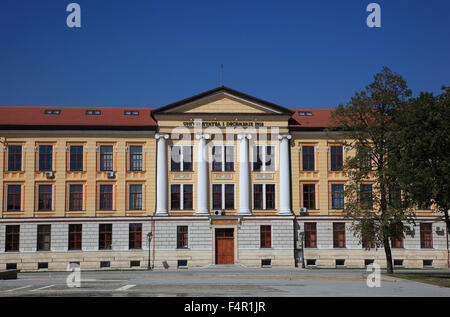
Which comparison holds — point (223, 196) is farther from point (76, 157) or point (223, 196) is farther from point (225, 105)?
point (76, 157)

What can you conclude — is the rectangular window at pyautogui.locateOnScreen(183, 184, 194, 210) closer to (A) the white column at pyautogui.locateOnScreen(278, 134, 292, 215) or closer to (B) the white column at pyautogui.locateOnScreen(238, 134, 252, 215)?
(B) the white column at pyautogui.locateOnScreen(238, 134, 252, 215)

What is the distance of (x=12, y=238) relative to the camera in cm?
4619

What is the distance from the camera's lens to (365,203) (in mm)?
38938

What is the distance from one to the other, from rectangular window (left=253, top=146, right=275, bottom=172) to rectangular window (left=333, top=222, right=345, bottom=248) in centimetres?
751

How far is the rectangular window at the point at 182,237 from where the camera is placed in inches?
1829

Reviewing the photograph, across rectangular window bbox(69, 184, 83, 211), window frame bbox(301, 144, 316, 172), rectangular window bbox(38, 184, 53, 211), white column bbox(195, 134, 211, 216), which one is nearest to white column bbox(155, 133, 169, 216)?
white column bbox(195, 134, 211, 216)

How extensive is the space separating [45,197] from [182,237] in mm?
12231

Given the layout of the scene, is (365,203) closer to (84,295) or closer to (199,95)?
(199,95)

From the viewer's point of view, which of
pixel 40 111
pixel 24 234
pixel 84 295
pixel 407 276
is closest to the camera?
pixel 84 295

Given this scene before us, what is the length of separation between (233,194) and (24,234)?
18000mm

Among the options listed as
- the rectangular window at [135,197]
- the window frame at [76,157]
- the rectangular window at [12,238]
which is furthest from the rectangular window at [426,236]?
the rectangular window at [12,238]

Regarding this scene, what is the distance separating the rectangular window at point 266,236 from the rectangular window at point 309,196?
13.2 ft
